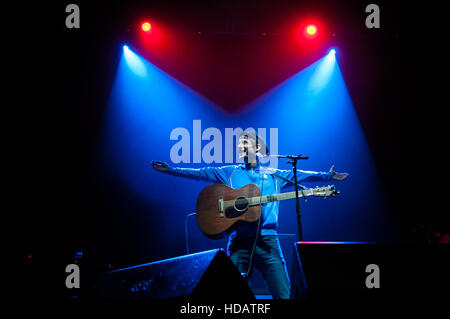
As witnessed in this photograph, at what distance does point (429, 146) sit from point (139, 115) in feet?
16.3

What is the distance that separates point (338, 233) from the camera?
506 cm

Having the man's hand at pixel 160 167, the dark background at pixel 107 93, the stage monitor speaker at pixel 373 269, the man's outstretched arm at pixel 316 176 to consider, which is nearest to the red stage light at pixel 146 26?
the dark background at pixel 107 93

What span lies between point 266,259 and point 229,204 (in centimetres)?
87

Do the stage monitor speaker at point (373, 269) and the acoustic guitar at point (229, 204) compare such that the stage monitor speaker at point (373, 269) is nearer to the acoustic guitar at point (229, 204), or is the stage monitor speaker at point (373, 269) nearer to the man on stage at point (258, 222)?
the man on stage at point (258, 222)

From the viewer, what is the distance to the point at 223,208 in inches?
156

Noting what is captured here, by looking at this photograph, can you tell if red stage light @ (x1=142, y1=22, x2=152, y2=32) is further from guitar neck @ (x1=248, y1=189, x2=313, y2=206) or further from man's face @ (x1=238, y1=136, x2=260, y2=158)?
guitar neck @ (x1=248, y1=189, x2=313, y2=206)

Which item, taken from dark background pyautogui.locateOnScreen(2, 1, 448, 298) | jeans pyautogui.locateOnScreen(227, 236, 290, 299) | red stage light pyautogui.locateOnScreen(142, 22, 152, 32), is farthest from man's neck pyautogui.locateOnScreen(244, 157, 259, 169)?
red stage light pyautogui.locateOnScreen(142, 22, 152, 32)

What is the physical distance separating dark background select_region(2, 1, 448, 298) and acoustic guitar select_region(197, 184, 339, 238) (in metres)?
1.31

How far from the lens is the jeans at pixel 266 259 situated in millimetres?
3291

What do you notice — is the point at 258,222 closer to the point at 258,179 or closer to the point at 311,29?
the point at 258,179

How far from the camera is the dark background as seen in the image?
4613mm

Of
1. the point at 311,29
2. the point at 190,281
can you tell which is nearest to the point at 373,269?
the point at 190,281

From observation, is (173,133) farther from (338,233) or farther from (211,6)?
(338,233)

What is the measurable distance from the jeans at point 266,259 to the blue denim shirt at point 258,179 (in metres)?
0.11
